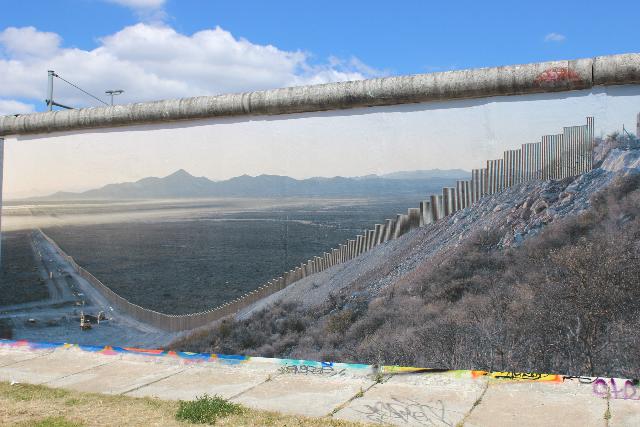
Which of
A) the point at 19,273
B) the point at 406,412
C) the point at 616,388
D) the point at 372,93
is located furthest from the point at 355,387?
the point at 19,273

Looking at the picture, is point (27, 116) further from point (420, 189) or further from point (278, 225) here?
point (420, 189)

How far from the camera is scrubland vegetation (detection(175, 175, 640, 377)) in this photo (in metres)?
5.14

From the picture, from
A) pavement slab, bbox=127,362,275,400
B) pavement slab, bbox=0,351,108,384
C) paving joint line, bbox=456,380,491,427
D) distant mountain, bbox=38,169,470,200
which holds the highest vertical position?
distant mountain, bbox=38,169,470,200

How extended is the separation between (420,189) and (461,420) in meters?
2.24

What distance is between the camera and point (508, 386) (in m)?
5.34

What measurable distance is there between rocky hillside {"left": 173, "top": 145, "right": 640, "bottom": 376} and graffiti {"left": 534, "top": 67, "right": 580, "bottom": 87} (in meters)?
0.72

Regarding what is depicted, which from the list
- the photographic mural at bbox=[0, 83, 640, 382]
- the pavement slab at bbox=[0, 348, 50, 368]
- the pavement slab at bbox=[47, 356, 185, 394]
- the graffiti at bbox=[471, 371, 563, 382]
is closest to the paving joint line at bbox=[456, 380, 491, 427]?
the graffiti at bbox=[471, 371, 563, 382]

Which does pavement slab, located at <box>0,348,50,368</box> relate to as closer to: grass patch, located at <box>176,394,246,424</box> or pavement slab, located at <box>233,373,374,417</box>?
grass patch, located at <box>176,394,246,424</box>

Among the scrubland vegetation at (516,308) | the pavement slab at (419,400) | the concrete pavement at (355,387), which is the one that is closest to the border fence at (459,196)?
the scrubland vegetation at (516,308)

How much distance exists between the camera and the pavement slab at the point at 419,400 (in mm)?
4750

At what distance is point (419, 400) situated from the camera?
16.9 feet

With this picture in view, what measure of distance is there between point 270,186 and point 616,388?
377 cm

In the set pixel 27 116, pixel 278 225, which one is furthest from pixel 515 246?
pixel 27 116

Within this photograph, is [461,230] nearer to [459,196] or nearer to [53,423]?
[459,196]
